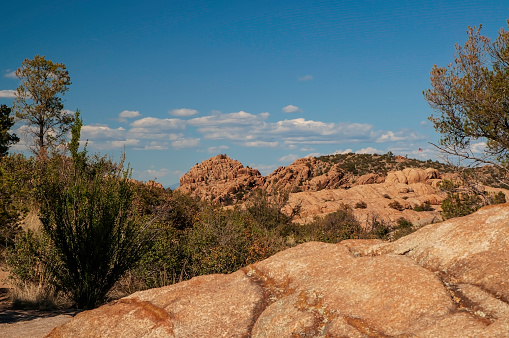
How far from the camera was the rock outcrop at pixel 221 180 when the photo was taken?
196 feet

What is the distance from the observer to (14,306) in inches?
449

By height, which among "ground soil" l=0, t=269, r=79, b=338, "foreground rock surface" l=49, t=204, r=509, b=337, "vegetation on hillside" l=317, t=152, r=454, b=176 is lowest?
"ground soil" l=0, t=269, r=79, b=338

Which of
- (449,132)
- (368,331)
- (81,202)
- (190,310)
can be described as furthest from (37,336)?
(449,132)

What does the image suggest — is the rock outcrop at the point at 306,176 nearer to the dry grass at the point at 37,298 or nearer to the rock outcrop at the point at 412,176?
the rock outcrop at the point at 412,176

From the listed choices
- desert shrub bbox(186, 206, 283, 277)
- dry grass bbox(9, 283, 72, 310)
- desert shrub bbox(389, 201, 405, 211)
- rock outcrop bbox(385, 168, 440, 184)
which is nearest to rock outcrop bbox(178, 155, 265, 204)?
rock outcrop bbox(385, 168, 440, 184)

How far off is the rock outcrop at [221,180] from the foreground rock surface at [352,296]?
5182 centimetres

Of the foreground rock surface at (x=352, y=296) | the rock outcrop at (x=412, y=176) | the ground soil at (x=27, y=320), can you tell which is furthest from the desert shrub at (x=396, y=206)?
the foreground rock surface at (x=352, y=296)

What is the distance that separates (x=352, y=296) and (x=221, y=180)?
61967 mm

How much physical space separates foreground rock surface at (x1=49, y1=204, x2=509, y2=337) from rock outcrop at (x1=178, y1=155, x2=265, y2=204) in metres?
51.8

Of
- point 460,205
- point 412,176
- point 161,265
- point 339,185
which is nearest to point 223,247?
point 161,265

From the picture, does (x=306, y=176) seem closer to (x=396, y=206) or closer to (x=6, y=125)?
(x=396, y=206)

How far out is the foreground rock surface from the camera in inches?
142

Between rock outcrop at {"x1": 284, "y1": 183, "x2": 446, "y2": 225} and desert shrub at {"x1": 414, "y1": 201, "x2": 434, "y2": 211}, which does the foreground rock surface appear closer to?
rock outcrop at {"x1": 284, "y1": 183, "x2": 446, "y2": 225}

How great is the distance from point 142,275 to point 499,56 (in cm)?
1627
